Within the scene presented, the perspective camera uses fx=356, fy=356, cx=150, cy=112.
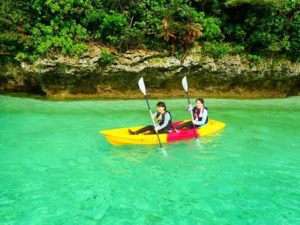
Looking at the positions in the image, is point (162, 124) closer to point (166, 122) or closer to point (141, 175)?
point (166, 122)

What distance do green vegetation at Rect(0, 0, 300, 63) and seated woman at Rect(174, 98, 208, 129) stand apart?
237 inches

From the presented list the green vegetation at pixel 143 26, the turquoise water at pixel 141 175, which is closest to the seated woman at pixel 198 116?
the turquoise water at pixel 141 175

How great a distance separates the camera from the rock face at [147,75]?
16562mm

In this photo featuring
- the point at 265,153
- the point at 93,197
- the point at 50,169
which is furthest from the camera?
the point at 265,153

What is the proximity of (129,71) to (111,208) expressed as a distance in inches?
440

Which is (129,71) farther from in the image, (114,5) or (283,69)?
(283,69)

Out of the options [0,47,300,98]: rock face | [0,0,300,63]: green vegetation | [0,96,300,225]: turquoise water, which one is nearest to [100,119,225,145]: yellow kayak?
Result: [0,96,300,225]: turquoise water

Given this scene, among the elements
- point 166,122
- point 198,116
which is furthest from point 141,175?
point 198,116

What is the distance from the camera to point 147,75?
56.5ft

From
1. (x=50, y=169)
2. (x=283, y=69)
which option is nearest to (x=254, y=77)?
(x=283, y=69)

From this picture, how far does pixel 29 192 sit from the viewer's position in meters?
Answer: 6.83

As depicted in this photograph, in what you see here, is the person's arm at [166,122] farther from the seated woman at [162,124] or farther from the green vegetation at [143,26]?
the green vegetation at [143,26]

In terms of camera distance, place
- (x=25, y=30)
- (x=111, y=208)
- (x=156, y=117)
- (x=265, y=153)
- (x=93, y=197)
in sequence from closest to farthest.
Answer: (x=111, y=208)
(x=93, y=197)
(x=265, y=153)
(x=156, y=117)
(x=25, y=30)

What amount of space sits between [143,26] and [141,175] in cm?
1051
